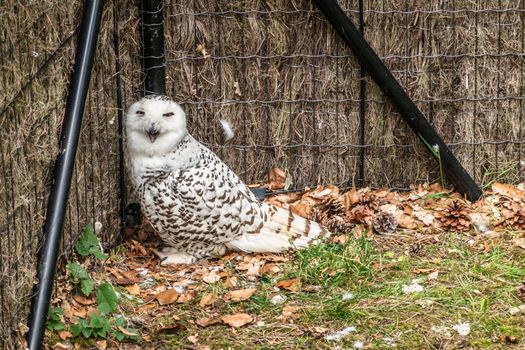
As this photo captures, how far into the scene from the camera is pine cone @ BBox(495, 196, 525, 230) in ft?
19.4

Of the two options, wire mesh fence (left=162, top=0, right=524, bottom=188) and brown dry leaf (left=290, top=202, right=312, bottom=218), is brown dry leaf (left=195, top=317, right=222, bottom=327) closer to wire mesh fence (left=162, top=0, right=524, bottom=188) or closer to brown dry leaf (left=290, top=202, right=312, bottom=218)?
brown dry leaf (left=290, top=202, right=312, bottom=218)

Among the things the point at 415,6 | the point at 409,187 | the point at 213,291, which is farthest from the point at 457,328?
the point at 415,6

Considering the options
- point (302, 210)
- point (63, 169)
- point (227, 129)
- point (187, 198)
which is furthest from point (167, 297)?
point (227, 129)

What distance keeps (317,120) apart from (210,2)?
3.42ft

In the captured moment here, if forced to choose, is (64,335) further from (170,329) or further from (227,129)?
(227,129)

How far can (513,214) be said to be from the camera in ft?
19.6

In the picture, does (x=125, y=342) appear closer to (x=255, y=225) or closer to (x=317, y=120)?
(x=255, y=225)

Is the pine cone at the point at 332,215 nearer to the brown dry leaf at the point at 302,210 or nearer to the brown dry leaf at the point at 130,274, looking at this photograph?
the brown dry leaf at the point at 302,210

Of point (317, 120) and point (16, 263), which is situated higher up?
point (317, 120)

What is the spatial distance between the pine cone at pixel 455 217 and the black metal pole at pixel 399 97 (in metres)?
0.31

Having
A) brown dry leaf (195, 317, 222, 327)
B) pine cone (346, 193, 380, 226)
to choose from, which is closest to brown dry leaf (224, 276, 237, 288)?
brown dry leaf (195, 317, 222, 327)

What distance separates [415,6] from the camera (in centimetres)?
612

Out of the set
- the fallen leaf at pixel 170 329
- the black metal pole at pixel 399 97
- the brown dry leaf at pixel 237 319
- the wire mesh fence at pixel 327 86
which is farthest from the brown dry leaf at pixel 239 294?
the black metal pole at pixel 399 97

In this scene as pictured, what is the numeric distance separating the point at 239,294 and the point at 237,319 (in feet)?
0.95
